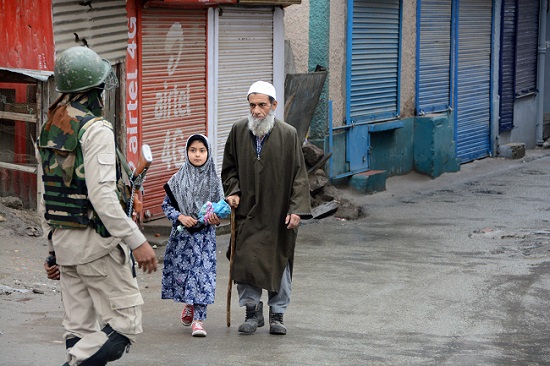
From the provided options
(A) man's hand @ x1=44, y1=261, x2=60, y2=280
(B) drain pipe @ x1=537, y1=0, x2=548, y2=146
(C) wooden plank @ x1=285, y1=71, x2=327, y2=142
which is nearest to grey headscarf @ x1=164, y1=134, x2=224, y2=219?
(A) man's hand @ x1=44, y1=261, x2=60, y2=280

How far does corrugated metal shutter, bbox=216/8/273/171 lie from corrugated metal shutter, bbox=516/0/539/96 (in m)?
9.12

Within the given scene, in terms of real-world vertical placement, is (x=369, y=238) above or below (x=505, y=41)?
below

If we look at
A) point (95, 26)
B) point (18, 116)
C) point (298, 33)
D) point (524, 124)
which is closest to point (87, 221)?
point (18, 116)

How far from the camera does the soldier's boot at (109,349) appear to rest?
15.7 feet

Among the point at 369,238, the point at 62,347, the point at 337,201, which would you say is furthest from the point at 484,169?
the point at 62,347

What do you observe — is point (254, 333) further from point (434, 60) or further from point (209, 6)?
point (434, 60)

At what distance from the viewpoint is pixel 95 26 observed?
9.73m

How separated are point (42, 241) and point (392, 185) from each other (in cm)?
725

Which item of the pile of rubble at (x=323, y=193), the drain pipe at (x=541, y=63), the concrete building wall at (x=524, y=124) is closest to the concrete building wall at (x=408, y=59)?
the pile of rubble at (x=323, y=193)

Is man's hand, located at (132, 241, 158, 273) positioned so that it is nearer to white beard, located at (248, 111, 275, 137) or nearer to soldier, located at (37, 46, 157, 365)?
soldier, located at (37, 46, 157, 365)

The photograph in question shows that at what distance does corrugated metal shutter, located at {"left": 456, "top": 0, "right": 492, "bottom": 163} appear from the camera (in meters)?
18.0

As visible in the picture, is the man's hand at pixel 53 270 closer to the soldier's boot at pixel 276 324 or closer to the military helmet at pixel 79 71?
the military helmet at pixel 79 71

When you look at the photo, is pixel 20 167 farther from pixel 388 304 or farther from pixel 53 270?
pixel 53 270

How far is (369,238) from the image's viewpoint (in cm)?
1130
